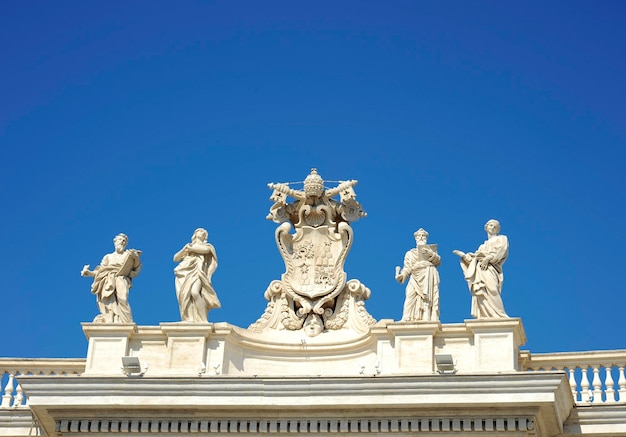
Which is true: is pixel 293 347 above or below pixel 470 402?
above

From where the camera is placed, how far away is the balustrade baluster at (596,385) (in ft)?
80.8

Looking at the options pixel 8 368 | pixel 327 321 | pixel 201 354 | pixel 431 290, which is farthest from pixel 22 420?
pixel 431 290

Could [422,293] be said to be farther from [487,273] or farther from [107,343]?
[107,343]

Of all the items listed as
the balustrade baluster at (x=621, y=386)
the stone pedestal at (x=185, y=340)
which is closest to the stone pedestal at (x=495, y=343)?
the balustrade baluster at (x=621, y=386)

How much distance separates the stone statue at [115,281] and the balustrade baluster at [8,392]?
1681 millimetres

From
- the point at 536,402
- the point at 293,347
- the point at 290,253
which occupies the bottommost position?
the point at 536,402

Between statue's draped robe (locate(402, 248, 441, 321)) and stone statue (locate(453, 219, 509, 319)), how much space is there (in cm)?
52

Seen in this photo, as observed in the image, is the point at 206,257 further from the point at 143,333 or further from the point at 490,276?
the point at 490,276

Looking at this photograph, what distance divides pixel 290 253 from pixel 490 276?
366cm

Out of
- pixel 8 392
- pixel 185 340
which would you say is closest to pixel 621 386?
pixel 185 340

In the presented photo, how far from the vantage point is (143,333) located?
84.2 ft

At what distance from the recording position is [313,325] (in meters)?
26.3

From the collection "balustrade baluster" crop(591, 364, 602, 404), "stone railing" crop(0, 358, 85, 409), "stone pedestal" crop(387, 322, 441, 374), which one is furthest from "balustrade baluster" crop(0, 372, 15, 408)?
"balustrade baluster" crop(591, 364, 602, 404)

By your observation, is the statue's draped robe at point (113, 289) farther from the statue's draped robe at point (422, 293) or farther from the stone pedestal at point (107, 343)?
the statue's draped robe at point (422, 293)
